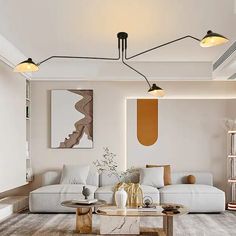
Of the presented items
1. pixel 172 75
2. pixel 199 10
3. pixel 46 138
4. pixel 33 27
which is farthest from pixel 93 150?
pixel 199 10

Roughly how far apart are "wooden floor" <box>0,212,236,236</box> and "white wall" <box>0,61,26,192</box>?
0.68 m

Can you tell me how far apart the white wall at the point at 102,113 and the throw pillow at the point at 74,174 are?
16.8 inches

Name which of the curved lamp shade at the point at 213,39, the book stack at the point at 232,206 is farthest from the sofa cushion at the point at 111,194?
the curved lamp shade at the point at 213,39

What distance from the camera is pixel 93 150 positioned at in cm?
838

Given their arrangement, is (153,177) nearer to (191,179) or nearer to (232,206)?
(191,179)

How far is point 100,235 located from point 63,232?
0.57m

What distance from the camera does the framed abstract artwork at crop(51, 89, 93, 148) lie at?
8.33 meters

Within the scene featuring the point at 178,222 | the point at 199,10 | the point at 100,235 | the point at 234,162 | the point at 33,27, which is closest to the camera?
the point at 199,10

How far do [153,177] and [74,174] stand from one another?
1449 millimetres

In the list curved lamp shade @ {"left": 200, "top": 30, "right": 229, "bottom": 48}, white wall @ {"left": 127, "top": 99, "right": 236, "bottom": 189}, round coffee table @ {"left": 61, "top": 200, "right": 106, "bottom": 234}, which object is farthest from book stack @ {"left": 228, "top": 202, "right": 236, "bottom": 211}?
curved lamp shade @ {"left": 200, "top": 30, "right": 229, "bottom": 48}

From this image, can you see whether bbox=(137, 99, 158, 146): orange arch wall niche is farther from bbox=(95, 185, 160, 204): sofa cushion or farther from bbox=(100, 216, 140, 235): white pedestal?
bbox=(100, 216, 140, 235): white pedestal

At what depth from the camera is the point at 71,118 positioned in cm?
833

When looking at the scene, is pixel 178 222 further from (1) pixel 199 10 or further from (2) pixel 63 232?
(1) pixel 199 10

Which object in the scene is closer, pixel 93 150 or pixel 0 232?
pixel 0 232
